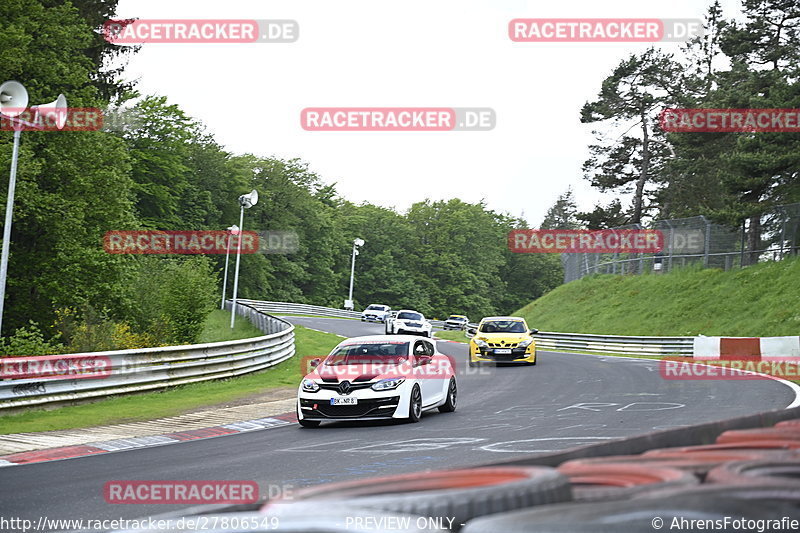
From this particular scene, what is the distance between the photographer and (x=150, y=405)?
16859mm

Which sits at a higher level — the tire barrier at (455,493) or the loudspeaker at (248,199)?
the loudspeaker at (248,199)

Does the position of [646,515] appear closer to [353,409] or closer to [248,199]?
[353,409]

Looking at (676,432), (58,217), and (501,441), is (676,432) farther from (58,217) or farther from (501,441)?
(58,217)

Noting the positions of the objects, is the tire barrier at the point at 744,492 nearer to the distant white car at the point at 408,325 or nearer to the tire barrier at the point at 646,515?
the tire barrier at the point at 646,515

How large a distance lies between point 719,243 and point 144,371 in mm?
37651

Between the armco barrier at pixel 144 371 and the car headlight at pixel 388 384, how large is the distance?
19.2ft

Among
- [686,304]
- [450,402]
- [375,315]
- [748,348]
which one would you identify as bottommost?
[450,402]

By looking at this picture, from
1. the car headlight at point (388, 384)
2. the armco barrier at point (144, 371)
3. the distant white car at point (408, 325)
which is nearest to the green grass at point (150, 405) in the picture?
the armco barrier at point (144, 371)

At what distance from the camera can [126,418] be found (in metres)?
14.9

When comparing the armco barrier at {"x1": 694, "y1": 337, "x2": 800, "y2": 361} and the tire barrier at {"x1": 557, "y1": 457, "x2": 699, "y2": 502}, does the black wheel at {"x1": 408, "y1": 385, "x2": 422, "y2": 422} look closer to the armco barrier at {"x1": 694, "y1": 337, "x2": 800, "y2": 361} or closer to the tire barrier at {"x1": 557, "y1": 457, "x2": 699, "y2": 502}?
the tire barrier at {"x1": 557, "y1": 457, "x2": 699, "y2": 502}

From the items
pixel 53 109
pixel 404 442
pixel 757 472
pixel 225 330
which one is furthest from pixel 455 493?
pixel 225 330

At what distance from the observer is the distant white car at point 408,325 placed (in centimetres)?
4944

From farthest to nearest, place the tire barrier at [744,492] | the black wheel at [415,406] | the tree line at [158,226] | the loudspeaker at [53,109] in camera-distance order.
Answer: the tree line at [158,226], the loudspeaker at [53,109], the black wheel at [415,406], the tire barrier at [744,492]

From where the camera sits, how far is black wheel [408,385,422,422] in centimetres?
1449
